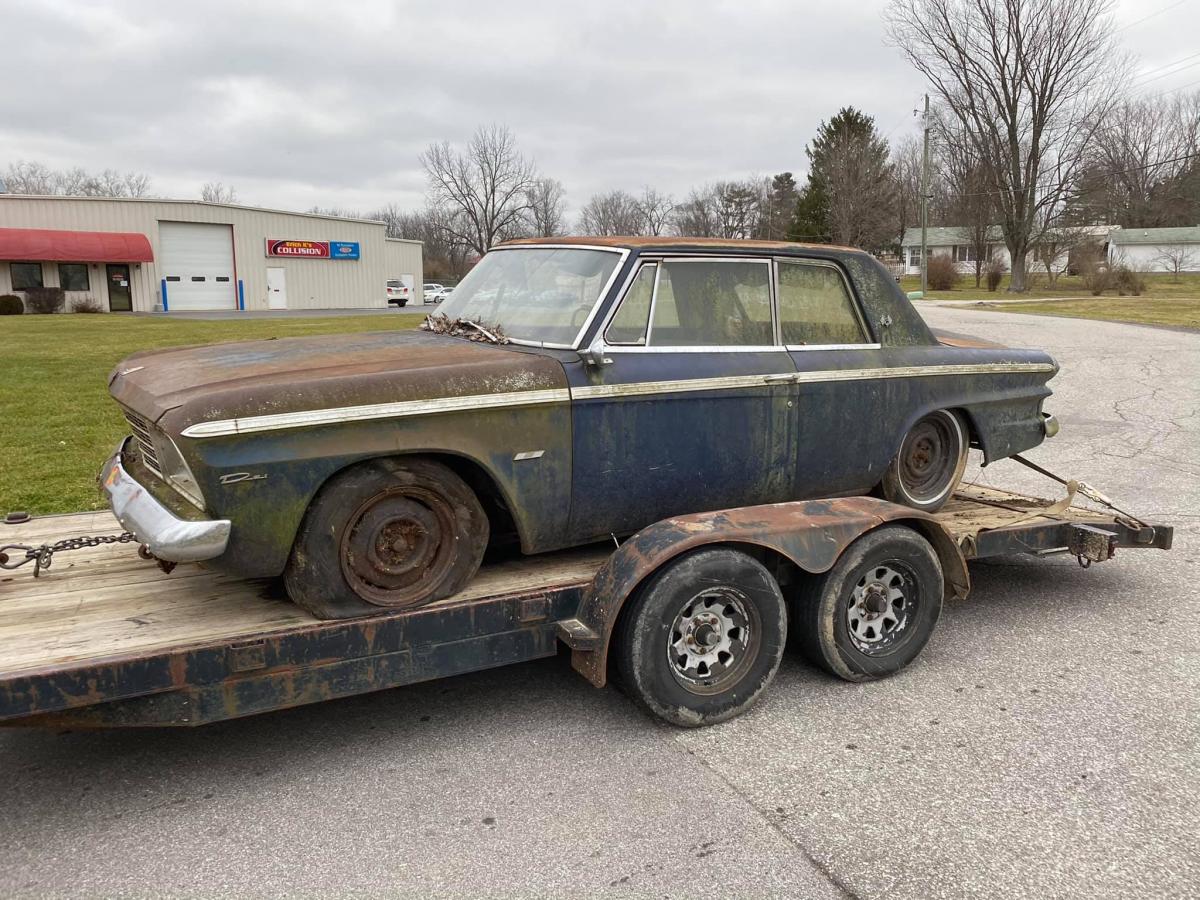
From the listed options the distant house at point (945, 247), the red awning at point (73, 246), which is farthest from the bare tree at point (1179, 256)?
the red awning at point (73, 246)

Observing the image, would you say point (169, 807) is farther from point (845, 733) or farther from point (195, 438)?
point (845, 733)

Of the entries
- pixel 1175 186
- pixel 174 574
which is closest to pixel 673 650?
pixel 174 574

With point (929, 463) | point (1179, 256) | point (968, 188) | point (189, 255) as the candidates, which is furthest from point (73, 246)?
point (1179, 256)

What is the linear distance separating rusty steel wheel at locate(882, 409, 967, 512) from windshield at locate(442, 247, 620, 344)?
6.40 feet

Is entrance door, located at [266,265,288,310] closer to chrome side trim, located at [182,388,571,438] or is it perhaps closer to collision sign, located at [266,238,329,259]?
collision sign, located at [266,238,329,259]

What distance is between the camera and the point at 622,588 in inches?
139

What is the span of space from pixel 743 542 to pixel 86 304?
43869mm

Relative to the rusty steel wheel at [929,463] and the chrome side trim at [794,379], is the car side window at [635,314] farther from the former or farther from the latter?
the rusty steel wheel at [929,463]

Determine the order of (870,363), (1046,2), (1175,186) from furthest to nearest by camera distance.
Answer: (1175,186), (1046,2), (870,363)

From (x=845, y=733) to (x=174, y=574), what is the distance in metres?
2.85

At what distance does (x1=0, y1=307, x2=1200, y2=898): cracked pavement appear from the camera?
9.19 ft

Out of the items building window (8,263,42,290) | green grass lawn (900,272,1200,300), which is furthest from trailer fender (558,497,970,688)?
building window (8,263,42,290)

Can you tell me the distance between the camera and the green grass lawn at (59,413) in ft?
24.3

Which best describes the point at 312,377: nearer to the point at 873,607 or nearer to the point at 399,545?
the point at 399,545
